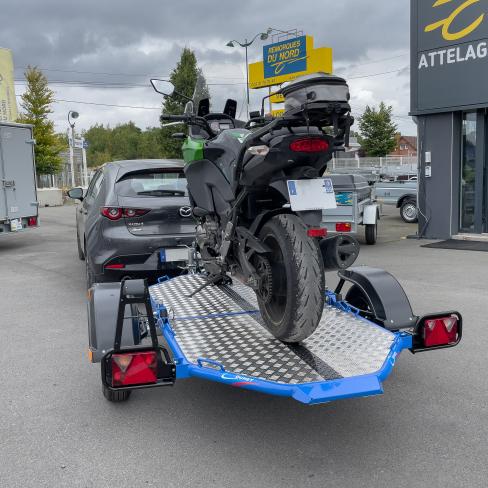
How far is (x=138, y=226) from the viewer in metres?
5.53

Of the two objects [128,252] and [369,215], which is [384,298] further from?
[369,215]

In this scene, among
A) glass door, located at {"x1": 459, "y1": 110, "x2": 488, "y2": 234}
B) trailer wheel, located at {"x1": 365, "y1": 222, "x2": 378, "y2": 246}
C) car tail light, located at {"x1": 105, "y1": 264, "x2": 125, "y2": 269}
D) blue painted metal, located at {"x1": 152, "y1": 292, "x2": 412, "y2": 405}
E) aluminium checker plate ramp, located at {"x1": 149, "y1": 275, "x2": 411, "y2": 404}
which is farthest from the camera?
glass door, located at {"x1": 459, "y1": 110, "x2": 488, "y2": 234}

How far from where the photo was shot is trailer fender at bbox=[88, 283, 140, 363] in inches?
126

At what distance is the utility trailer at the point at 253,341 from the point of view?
9.02ft

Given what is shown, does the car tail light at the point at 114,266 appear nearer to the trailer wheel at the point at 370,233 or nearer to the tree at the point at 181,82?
the trailer wheel at the point at 370,233

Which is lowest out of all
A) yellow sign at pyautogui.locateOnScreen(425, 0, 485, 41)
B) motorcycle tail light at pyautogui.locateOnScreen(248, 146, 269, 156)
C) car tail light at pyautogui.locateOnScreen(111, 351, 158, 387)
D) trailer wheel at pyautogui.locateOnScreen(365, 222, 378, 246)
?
trailer wheel at pyautogui.locateOnScreen(365, 222, 378, 246)

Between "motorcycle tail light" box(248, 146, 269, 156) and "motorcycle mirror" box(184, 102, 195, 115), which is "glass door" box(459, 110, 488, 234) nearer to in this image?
"motorcycle mirror" box(184, 102, 195, 115)

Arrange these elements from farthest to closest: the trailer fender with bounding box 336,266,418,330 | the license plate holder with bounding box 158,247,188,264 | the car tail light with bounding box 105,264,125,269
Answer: the license plate holder with bounding box 158,247,188,264
the car tail light with bounding box 105,264,125,269
the trailer fender with bounding box 336,266,418,330

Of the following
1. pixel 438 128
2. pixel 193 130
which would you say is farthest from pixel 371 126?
pixel 193 130

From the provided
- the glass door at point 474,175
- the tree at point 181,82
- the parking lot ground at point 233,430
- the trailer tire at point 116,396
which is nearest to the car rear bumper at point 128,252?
the parking lot ground at point 233,430

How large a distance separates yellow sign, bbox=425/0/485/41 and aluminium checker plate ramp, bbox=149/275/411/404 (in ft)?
30.9

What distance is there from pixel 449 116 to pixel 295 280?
32.8ft

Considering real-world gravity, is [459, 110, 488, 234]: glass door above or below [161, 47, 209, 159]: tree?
below

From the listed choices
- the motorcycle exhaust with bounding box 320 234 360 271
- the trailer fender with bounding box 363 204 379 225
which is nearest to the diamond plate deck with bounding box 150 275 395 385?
the motorcycle exhaust with bounding box 320 234 360 271
